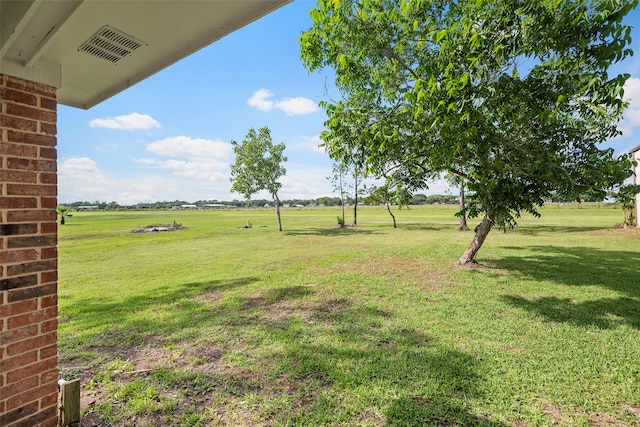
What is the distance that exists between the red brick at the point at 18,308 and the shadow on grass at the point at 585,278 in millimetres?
6701

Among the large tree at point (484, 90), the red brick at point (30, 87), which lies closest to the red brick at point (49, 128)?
the red brick at point (30, 87)

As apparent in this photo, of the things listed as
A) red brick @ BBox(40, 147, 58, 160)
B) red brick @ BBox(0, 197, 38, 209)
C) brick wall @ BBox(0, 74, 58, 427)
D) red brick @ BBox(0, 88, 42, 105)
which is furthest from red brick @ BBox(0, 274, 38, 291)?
red brick @ BBox(0, 88, 42, 105)

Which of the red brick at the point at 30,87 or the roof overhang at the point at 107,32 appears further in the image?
the red brick at the point at 30,87

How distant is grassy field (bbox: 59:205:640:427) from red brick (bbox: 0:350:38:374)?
82 centimetres

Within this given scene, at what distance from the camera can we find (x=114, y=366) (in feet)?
11.1

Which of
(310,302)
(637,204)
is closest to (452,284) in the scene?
(310,302)

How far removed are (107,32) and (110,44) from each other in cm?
16

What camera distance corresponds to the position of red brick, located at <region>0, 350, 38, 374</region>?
6.51 feet

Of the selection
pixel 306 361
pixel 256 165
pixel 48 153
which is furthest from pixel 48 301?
pixel 256 165

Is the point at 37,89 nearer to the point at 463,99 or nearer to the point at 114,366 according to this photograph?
the point at 114,366

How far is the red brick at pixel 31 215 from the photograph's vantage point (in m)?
2.03

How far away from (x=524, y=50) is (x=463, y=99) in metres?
1.62

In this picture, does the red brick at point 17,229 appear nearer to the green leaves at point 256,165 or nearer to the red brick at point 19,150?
the red brick at point 19,150

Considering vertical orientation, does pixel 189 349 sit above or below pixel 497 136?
below
